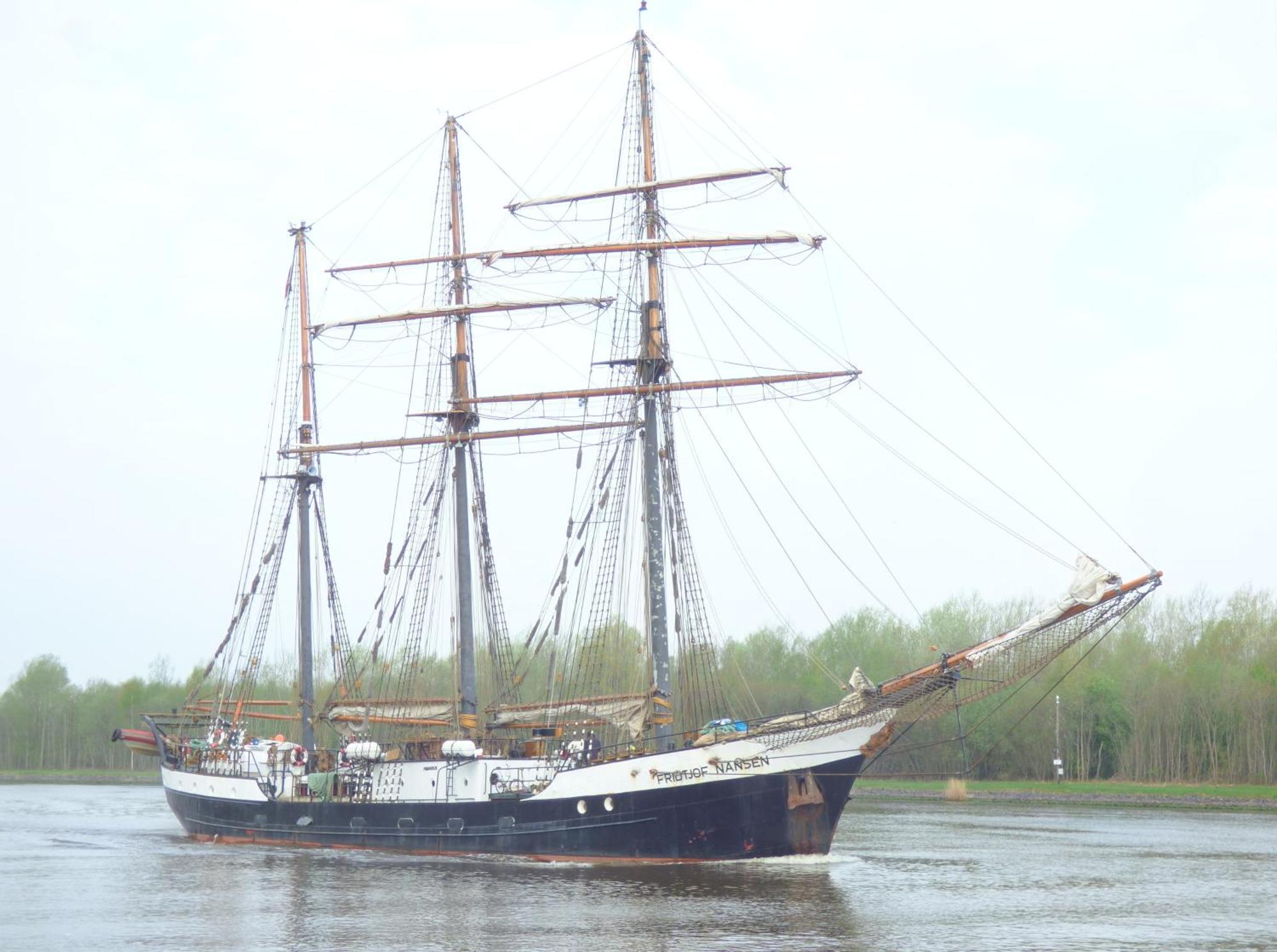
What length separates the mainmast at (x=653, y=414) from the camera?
4254 cm

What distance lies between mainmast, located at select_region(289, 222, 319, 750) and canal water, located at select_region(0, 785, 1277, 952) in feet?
21.3

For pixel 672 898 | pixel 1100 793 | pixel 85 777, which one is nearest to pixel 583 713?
pixel 672 898

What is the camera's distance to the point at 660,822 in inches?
1556

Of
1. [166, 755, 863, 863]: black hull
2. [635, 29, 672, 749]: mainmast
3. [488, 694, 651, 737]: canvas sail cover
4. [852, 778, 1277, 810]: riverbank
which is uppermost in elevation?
[635, 29, 672, 749]: mainmast

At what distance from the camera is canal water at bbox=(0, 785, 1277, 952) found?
29500mm

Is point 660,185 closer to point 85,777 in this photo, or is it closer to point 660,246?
point 660,246

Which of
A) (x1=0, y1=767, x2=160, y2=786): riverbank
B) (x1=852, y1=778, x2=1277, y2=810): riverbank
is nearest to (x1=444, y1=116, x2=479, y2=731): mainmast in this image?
(x1=852, y1=778, x2=1277, y2=810): riverbank

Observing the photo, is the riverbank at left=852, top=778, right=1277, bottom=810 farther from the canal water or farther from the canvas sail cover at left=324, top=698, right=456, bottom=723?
the canvas sail cover at left=324, top=698, right=456, bottom=723

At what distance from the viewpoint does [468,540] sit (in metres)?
52.1

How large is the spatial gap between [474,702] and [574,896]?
15.2 m

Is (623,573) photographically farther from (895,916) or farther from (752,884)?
(895,916)

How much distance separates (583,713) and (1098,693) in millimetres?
46814

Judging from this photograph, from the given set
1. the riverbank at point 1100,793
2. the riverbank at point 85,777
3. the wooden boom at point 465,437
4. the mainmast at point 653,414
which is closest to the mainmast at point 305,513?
the wooden boom at point 465,437

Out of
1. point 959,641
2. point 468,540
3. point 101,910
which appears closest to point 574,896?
point 101,910
